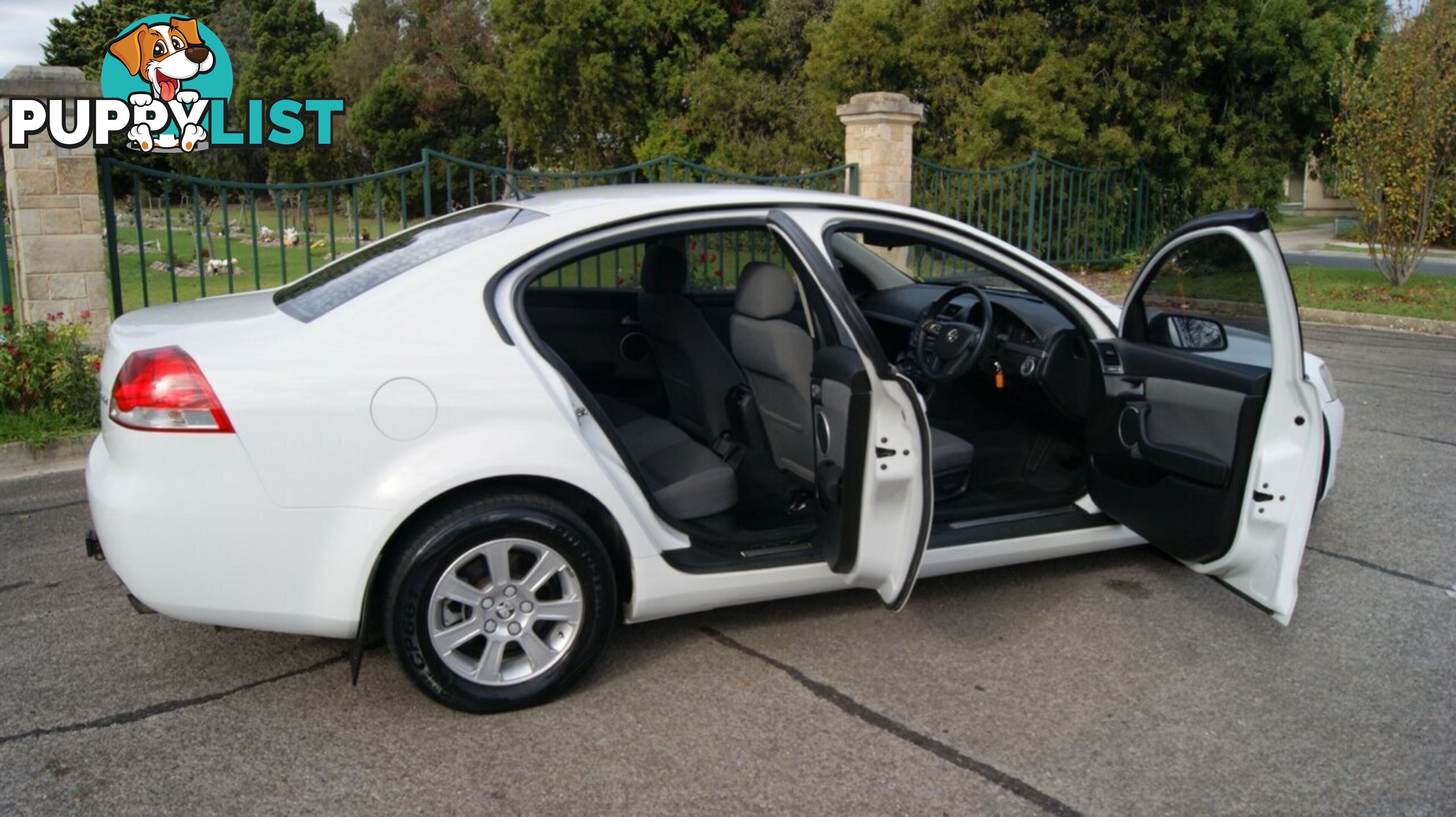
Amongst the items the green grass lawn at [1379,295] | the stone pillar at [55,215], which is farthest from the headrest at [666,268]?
the green grass lawn at [1379,295]

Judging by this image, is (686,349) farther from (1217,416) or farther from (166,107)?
(166,107)

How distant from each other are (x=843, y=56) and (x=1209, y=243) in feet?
65.2

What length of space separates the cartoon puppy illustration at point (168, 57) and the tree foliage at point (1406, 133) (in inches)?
848

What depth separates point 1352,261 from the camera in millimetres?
23188

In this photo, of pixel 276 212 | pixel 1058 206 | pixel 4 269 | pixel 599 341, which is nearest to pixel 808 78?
pixel 1058 206

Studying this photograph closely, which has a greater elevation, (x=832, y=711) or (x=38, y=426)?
(x=38, y=426)

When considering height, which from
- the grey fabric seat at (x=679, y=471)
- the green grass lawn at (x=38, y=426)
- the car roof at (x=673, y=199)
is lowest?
the green grass lawn at (x=38, y=426)

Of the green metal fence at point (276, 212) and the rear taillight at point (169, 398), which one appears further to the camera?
the green metal fence at point (276, 212)

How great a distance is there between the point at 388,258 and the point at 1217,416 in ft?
9.59

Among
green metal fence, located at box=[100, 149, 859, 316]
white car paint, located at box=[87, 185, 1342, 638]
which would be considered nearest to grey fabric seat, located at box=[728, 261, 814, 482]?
white car paint, located at box=[87, 185, 1342, 638]

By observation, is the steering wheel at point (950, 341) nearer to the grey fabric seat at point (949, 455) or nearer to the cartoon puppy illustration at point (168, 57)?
the grey fabric seat at point (949, 455)

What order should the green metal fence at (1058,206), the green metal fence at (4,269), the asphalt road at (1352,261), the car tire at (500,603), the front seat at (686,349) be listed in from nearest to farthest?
the car tire at (500,603) → the front seat at (686,349) → the green metal fence at (4,269) → the green metal fence at (1058,206) → the asphalt road at (1352,261)

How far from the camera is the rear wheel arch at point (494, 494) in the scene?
11.5 feet

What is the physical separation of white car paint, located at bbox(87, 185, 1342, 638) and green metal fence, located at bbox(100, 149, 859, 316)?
141 centimetres
